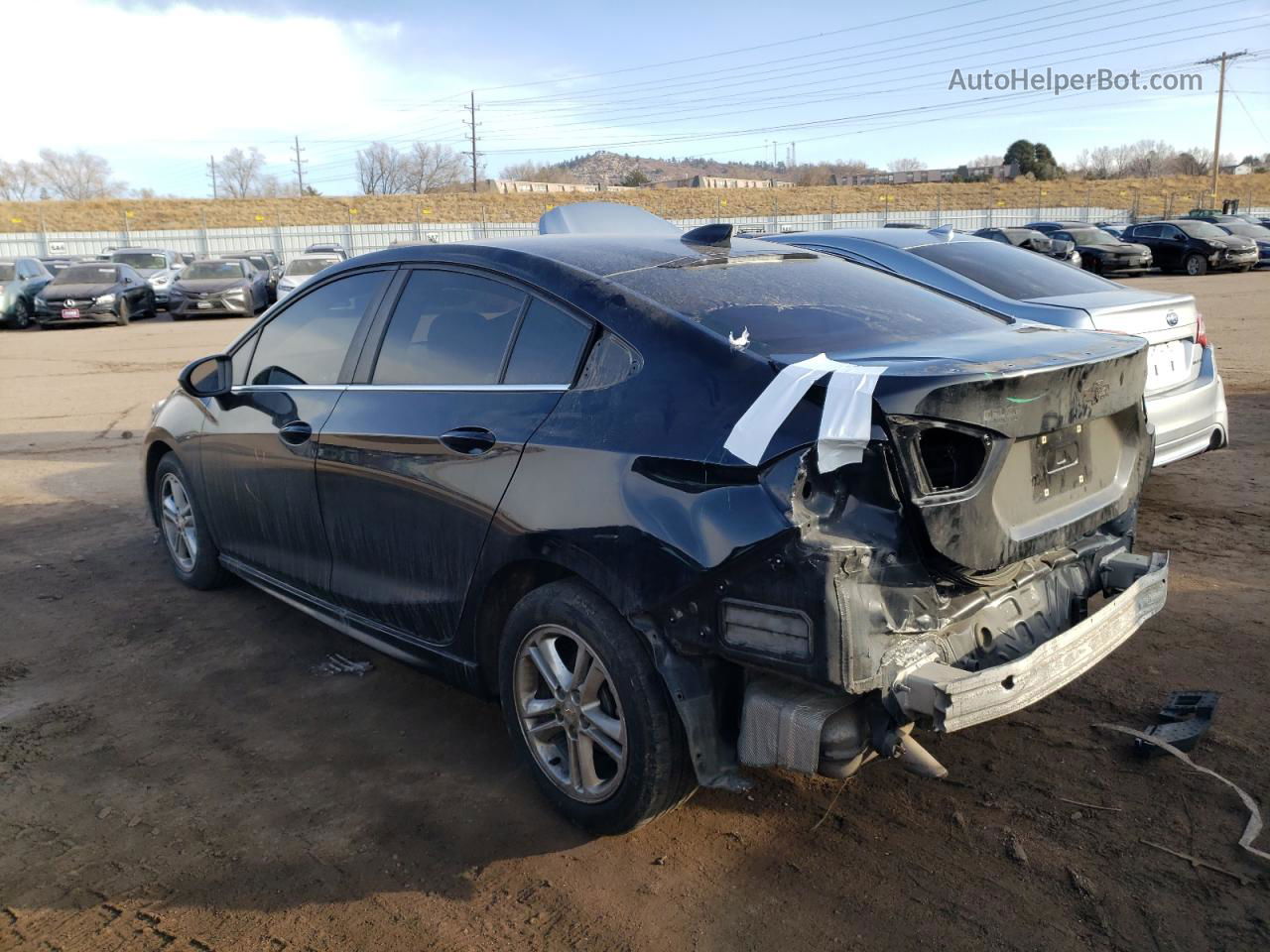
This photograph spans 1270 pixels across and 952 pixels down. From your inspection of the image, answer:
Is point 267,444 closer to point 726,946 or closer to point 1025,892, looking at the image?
point 726,946

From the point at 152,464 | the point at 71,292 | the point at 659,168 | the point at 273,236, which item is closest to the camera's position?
the point at 152,464

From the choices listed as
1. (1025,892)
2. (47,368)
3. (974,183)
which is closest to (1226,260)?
(47,368)

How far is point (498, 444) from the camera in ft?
10.3

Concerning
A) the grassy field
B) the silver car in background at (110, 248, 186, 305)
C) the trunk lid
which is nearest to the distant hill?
the grassy field

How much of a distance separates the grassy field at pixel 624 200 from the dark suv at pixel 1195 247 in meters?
28.7

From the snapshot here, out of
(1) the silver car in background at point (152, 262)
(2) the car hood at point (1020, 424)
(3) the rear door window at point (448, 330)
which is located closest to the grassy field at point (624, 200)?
(1) the silver car in background at point (152, 262)

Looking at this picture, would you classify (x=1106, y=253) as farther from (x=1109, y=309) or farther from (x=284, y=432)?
(x=284, y=432)

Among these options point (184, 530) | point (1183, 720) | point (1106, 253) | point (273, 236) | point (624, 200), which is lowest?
point (1183, 720)

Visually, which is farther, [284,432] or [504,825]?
[284,432]

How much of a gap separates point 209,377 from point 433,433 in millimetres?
1997

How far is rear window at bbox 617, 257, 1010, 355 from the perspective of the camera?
2.98 metres

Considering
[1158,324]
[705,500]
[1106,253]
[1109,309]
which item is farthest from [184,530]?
[1106,253]

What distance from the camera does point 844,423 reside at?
243 cm

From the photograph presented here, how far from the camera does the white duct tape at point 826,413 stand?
244 centimetres
